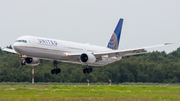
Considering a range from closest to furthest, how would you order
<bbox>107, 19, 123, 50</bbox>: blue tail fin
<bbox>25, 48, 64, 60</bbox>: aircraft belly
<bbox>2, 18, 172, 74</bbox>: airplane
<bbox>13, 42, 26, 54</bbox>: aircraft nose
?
<bbox>13, 42, 26, 54</bbox>: aircraft nose
<bbox>2, 18, 172, 74</bbox>: airplane
<bbox>25, 48, 64, 60</bbox>: aircraft belly
<bbox>107, 19, 123, 50</bbox>: blue tail fin

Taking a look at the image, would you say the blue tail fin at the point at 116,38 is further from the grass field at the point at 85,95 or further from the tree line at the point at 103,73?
the grass field at the point at 85,95

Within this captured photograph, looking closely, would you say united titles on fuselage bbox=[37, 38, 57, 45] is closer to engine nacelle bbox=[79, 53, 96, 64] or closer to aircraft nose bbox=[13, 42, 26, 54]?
aircraft nose bbox=[13, 42, 26, 54]

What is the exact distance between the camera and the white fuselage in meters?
42.9

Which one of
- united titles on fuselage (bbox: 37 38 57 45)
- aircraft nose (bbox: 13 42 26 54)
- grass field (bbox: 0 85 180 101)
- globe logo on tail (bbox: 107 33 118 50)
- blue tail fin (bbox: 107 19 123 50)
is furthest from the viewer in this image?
blue tail fin (bbox: 107 19 123 50)

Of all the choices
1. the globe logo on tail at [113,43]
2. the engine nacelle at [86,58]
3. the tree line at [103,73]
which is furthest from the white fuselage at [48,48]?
the tree line at [103,73]

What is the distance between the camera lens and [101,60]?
5328 centimetres

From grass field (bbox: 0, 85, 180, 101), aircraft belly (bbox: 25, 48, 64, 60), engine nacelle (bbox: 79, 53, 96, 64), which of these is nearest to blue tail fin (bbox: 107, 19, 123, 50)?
engine nacelle (bbox: 79, 53, 96, 64)

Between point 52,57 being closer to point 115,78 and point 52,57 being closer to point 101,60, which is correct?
point 101,60

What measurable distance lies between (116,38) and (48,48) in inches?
839

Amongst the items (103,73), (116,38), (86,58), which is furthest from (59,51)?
(103,73)

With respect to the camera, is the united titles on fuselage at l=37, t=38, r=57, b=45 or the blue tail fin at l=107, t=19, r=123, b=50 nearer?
the united titles on fuselage at l=37, t=38, r=57, b=45

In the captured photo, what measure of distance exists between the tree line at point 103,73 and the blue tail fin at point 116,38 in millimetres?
3933

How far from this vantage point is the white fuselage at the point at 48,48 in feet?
141

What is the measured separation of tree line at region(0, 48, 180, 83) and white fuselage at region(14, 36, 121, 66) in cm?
1439
